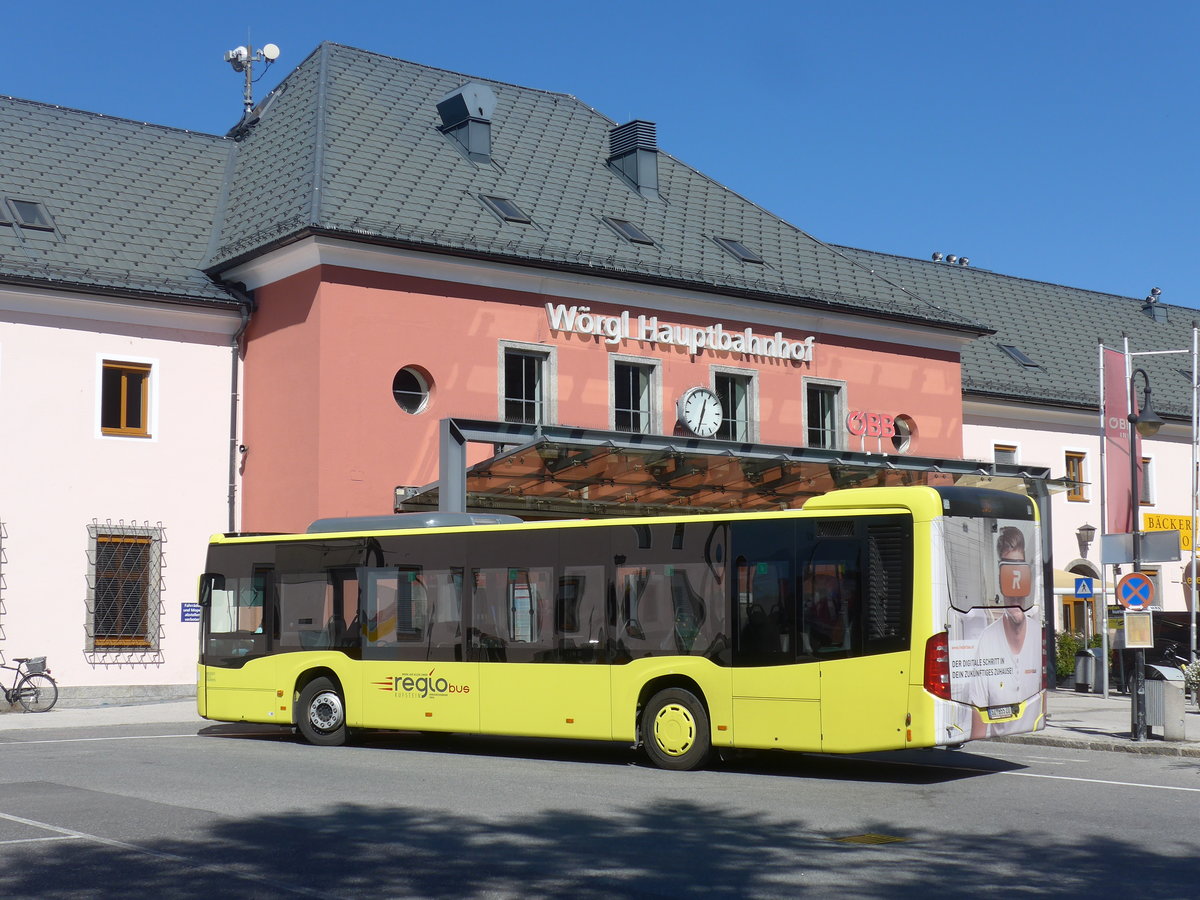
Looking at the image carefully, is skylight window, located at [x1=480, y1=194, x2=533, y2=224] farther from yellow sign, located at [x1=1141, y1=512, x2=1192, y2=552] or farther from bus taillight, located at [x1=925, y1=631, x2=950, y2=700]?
yellow sign, located at [x1=1141, y1=512, x2=1192, y2=552]

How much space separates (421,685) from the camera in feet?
56.1

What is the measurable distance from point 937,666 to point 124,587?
16649 millimetres

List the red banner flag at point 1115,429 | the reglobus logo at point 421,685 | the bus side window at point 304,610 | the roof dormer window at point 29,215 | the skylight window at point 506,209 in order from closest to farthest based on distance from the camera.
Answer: the reglobus logo at point 421,685
the bus side window at point 304,610
the red banner flag at point 1115,429
the roof dormer window at point 29,215
the skylight window at point 506,209

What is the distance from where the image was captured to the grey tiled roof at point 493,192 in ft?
89.4

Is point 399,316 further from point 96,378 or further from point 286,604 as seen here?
Result: point 286,604

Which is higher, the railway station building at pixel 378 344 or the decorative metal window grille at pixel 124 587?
the railway station building at pixel 378 344

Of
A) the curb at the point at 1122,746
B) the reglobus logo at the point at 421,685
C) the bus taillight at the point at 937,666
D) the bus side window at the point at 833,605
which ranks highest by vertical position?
the bus side window at the point at 833,605

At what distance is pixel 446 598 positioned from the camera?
671 inches

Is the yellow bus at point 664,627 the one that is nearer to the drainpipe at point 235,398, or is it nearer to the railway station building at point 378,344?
the railway station building at point 378,344

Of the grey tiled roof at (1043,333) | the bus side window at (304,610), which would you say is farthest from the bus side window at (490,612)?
the grey tiled roof at (1043,333)

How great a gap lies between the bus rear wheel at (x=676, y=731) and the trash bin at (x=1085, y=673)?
14107 millimetres

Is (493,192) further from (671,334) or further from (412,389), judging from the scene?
(412,389)

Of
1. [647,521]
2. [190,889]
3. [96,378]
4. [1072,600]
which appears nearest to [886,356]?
[1072,600]

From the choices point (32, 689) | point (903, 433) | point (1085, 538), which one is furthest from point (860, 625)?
point (1085, 538)
